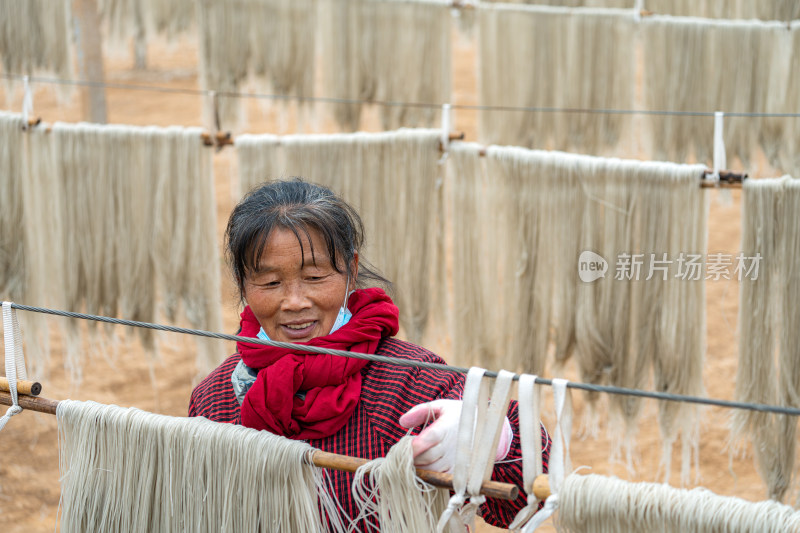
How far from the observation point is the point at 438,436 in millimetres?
1290

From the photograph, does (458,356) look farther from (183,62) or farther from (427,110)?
(183,62)

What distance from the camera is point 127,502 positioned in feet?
5.17

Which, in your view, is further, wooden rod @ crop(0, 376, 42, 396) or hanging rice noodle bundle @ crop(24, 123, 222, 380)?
hanging rice noodle bundle @ crop(24, 123, 222, 380)

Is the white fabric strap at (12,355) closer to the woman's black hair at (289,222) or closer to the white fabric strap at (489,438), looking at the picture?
the woman's black hair at (289,222)

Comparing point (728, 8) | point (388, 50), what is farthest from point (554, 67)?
point (728, 8)

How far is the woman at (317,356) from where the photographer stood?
145 cm

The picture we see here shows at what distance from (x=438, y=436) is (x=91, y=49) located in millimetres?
6031

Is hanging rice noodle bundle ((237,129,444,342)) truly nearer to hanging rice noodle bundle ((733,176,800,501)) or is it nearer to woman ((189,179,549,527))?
hanging rice noodle bundle ((733,176,800,501))

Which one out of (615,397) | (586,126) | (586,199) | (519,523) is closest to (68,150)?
(586,199)

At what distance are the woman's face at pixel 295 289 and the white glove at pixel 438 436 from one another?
30cm

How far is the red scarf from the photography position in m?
1.44

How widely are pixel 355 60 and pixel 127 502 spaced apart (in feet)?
16.2

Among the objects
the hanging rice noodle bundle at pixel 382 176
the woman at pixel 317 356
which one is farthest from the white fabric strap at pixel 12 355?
the hanging rice noodle bundle at pixel 382 176

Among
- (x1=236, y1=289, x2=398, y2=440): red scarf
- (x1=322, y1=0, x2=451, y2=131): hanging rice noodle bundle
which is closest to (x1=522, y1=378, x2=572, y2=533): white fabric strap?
(x1=236, y1=289, x2=398, y2=440): red scarf
